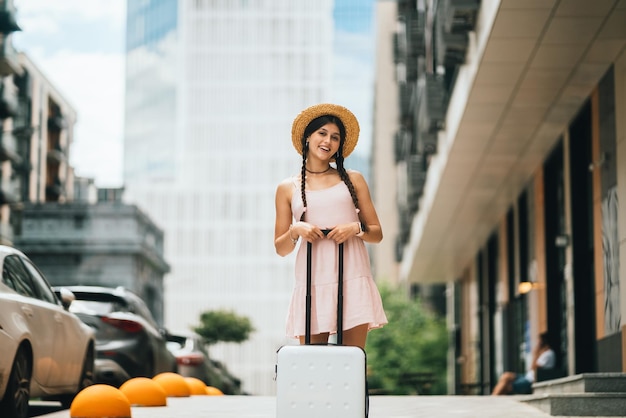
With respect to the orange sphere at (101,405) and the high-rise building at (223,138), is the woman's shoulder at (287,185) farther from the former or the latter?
the high-rise building at (223,138)

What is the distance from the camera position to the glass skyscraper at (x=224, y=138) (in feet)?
442

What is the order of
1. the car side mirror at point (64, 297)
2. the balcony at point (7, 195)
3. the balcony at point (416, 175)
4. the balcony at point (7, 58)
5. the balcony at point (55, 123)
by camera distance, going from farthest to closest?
the balcony at point (55, 123)
the balcony at point (7, 195)
the balcony at point (7, 58)
the balcony at point (416, 175)
the car side mirror at point (64, 297)

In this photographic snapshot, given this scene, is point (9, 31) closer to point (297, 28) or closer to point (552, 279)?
point (552, 279)

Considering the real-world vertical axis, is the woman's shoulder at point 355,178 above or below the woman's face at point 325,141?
below

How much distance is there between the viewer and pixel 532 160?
22.1 m

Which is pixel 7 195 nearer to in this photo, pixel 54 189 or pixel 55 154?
pixel 55 154

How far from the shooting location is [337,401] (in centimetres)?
584

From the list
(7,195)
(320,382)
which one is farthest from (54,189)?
(320,382)

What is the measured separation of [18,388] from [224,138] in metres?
133

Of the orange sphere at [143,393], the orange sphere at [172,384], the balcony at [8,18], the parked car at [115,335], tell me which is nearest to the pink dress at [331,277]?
the orange sphere at [143,393]

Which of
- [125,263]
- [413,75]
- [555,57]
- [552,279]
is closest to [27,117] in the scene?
[125,263]

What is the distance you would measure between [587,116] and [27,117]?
4622 centimetres

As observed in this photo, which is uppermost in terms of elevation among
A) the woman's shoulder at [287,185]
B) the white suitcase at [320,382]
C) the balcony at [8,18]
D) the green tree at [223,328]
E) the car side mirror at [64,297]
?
the balcony at [8,18]

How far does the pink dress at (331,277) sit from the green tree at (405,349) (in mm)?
45661
